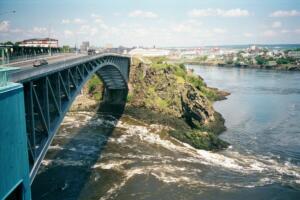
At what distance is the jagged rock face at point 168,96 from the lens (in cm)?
4953

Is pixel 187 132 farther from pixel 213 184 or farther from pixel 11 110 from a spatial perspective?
pixel 11 110

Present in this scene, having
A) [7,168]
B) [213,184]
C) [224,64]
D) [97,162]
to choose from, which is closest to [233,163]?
[213,184]

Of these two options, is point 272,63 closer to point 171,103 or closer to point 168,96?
point 168,96

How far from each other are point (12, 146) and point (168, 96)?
41665 mm

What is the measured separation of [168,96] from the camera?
52.6 meters

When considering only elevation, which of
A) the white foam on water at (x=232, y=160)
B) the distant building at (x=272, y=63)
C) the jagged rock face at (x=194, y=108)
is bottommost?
the white foam on water at (x=232, y=160)

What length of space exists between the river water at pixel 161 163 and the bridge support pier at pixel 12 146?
41.6 feet

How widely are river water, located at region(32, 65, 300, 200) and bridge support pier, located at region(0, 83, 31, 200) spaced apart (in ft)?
41.6

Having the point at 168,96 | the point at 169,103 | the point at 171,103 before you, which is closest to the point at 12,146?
→ the point at 171,103

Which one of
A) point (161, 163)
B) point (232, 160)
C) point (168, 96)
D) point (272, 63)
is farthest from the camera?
point (272, 63)

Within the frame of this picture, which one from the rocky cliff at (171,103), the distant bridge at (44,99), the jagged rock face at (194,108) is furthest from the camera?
the jagged rock face at (194,108)

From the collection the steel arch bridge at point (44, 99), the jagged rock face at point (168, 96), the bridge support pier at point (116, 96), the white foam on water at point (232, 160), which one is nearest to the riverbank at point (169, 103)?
the jagged rock face at point (168, 96)

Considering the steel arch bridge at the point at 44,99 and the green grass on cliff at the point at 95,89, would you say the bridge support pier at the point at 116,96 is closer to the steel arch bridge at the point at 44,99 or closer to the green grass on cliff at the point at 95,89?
the green grass on cliff at the point at 95,89

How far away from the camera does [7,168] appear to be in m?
11.3
